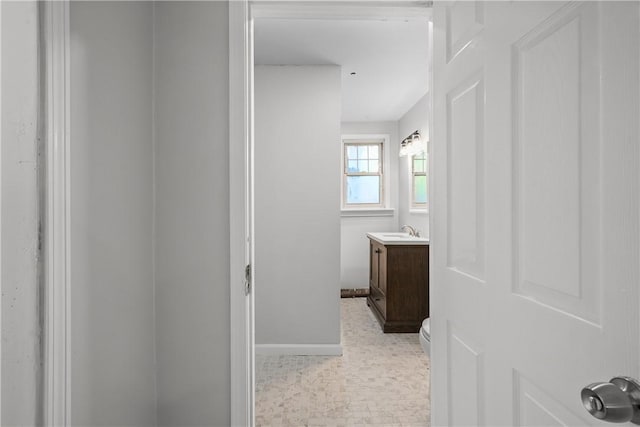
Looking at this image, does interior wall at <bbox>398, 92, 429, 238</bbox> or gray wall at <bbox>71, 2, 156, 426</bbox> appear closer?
gray wall at <bbox>71, 2, 156, 426</bbox>

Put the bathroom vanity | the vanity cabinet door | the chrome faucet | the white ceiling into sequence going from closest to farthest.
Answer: the white ceiling < the bathroom vanity < the vanity cabinet door < the chrome faucet

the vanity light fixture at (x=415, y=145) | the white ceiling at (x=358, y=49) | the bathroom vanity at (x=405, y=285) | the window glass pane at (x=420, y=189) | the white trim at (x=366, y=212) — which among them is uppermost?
the white ceiling at (x=358, y=49)

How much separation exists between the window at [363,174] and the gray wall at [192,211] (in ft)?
13.6

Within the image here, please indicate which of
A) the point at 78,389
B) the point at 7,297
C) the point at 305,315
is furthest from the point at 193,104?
the point at 305,315

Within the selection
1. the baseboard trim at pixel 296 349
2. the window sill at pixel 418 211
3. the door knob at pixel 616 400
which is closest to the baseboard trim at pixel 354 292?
the window sill at pixel 418 211

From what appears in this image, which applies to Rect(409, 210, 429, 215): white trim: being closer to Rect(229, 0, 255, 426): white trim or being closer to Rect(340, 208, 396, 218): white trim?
Rect(340, 208, 396, 218): white trim

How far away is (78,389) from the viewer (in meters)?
1.02

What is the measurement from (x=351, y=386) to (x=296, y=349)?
2.37 ft

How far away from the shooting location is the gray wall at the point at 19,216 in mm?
813

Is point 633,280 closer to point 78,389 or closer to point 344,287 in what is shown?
point 78,389

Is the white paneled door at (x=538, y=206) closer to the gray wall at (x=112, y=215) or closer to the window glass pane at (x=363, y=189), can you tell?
the gray wall at (x=112, y=215)

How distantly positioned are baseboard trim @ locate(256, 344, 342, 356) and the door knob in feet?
8.93

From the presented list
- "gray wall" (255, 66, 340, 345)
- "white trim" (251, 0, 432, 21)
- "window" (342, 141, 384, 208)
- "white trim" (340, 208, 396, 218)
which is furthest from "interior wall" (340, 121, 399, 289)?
"white trim" (251, 0, 432, 21)

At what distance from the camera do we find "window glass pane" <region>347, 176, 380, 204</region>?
18.0ft
